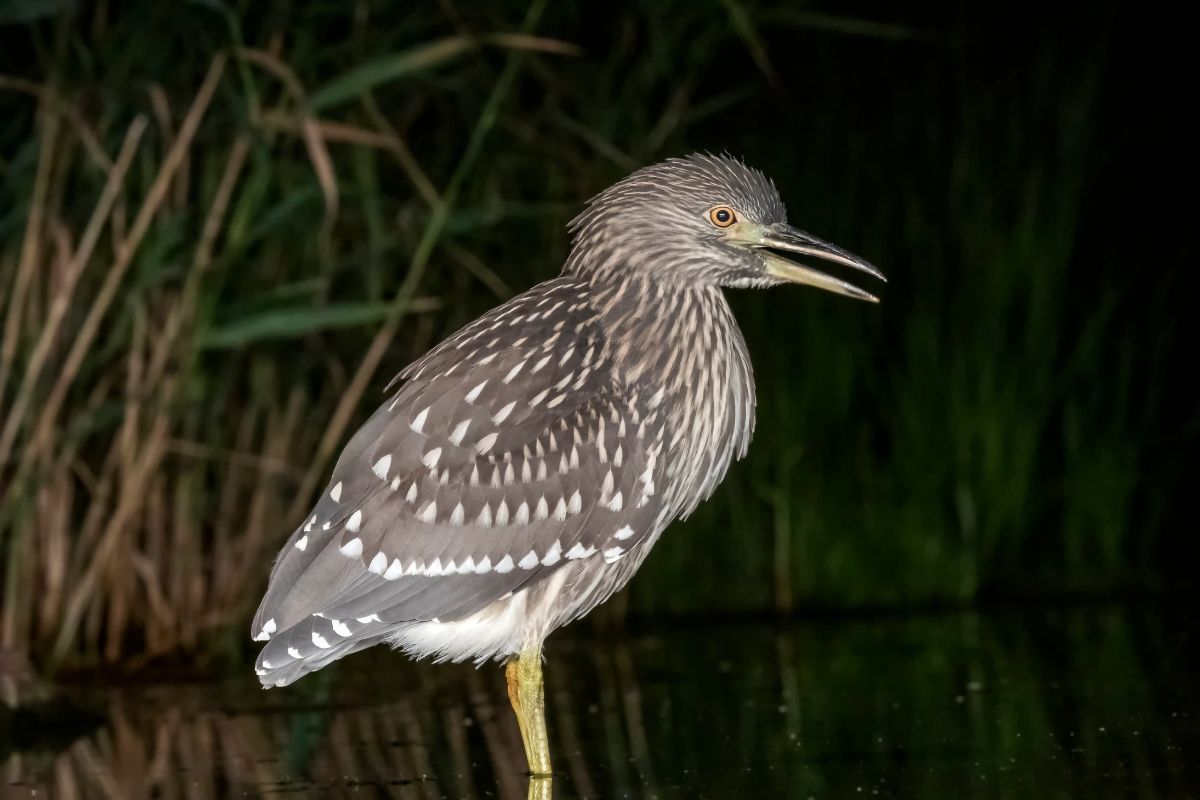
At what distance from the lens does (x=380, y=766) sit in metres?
5.53

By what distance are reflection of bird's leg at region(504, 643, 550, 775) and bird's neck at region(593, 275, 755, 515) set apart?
23.9 inches

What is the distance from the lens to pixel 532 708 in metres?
5.28

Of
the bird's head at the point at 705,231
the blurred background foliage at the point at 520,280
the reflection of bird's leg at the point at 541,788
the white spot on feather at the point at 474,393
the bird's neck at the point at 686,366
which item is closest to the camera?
the reflection of bird's leg at the point at 541,788

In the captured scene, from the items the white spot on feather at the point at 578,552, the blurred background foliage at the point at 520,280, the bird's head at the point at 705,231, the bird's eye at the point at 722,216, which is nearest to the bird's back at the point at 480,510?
the white spot on feather at the point at 578,552

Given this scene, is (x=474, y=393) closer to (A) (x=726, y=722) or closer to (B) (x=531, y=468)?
(B) (x=531, y=468)

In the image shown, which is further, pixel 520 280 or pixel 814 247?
pixel 520 280

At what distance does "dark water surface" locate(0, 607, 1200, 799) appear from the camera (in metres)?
5.21

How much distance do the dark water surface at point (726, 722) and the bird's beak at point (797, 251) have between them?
1.26 m

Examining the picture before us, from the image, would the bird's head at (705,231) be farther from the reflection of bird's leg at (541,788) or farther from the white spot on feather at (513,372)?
the reflection of bird's leg at (541,788)

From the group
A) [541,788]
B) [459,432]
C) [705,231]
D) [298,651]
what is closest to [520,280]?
[705,231]

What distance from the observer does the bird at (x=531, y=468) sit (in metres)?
5.20

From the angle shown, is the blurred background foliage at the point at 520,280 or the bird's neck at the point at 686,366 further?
the blurred background foliage at the point at 520,280

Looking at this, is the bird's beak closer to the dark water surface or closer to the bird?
the bird

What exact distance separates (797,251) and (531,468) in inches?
37.4
